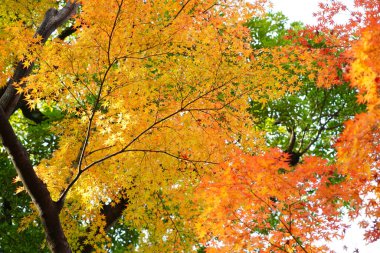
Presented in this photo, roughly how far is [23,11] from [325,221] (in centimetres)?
738

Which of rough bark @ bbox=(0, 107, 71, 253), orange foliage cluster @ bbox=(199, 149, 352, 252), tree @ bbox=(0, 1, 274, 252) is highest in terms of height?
tree @ bbox=(0, 1, 274, 252)

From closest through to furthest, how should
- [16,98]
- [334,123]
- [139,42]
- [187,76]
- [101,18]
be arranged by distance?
[101,18], [139,42], [187,76], [16,98], [334,123]

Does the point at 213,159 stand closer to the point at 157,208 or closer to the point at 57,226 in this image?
the point at 157,208

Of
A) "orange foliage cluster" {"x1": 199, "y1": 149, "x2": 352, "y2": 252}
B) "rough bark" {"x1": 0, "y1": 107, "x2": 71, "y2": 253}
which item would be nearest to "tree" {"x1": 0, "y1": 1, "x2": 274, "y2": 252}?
"rough bark" {"x1": 0, "y1": 107, "x2": 71, "y2": 253}

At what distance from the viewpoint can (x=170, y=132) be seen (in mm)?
5836

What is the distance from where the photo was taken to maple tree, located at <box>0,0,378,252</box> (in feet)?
14.6

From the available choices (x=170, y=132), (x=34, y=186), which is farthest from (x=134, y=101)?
(x=34, y=186)

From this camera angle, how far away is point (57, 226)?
477 centimetres

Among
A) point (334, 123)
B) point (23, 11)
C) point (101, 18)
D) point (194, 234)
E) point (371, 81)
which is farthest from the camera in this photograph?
point (334, 123)

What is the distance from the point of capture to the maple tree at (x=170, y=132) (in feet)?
14.6

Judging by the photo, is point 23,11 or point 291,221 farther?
point 23,11

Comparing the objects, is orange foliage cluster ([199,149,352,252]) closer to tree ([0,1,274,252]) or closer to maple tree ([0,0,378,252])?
maple tree ([0,0,378,252])

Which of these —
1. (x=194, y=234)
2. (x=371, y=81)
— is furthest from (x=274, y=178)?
(x=194, y=234)

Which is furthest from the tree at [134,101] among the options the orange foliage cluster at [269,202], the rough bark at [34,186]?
the orange foliage cluster at [269,202]
